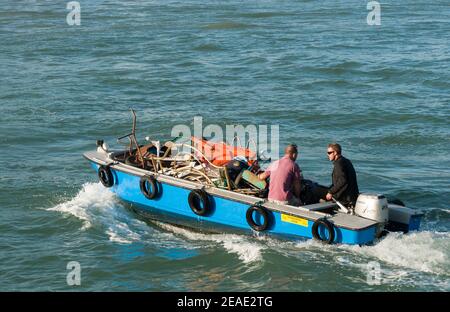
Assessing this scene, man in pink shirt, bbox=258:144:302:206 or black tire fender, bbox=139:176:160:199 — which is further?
black tire fender, bbox=139:176:160:199

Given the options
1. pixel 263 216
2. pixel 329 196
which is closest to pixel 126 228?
pixel 263 216

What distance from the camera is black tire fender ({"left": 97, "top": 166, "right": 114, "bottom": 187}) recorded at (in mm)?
14008

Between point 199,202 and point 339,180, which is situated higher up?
point 339,180

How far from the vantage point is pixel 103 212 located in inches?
566

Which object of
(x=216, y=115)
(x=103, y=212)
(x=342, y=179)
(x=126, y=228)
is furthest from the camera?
(x=216, y=115)

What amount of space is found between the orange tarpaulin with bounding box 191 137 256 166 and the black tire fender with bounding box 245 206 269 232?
1.17 m

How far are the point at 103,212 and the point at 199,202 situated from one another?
235cm

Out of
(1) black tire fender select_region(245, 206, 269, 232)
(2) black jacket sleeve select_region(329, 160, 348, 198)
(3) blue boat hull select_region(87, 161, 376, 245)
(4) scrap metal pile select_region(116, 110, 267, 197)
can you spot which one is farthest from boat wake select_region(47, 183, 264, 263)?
(2) black jacket sleeve select_region(329, 160, 348, 198)

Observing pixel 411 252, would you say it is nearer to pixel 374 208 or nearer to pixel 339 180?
pixel 374 208

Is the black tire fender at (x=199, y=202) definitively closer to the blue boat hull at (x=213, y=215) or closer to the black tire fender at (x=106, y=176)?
the blue boat hull at (x=213, y=215)

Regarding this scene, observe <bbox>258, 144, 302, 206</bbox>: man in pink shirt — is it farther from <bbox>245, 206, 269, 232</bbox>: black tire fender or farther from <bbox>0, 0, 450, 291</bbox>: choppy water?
<bbox>0, 0, 450, 291</bbox>: choppy water

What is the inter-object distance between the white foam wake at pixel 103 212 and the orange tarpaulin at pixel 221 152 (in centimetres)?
158

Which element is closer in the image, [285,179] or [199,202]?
[285,179]

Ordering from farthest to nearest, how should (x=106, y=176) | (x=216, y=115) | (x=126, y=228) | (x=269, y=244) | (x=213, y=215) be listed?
1. (x=216, y=115)
2. (x=106, y=176)
3. (x=126, y=228)
4. (x=213, y=215)
5. (x=269, y=244)
